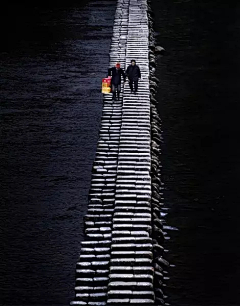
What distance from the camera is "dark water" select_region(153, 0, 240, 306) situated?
3834 cm

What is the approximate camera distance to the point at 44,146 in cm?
5172

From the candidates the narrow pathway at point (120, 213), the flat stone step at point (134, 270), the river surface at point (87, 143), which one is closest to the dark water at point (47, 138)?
the river surface at point (87, 143)

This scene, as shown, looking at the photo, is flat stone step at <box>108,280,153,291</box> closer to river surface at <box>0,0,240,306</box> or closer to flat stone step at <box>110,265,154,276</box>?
flat stone step at <box>110,265,154,276</box>

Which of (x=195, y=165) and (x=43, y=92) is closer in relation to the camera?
(x=195, y=165)

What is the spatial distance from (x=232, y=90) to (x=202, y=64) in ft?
20.9

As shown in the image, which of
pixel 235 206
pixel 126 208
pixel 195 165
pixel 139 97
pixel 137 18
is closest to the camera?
pixel 126 208

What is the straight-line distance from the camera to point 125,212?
40.8 m

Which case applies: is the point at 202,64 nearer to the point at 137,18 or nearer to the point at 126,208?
the point at 137,18

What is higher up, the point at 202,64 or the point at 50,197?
the point at 202,64

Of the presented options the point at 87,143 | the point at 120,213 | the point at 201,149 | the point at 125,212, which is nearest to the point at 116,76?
the point at 87,143

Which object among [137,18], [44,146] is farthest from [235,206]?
[137,18]

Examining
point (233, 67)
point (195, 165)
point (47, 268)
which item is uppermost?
point (233, 67)

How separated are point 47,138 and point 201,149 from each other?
915cm

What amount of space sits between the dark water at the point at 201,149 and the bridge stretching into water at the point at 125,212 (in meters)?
0.89
